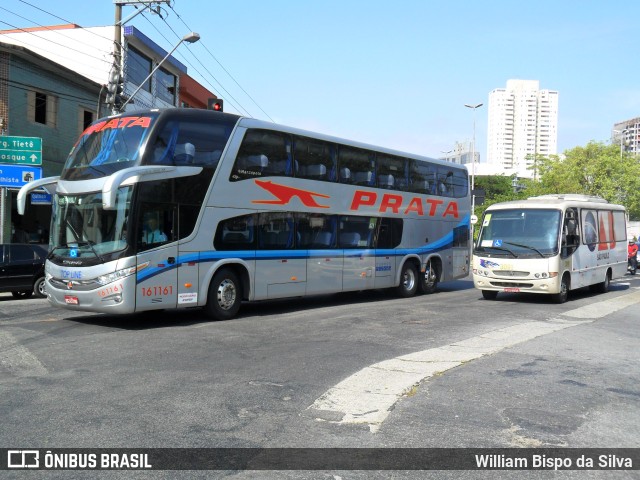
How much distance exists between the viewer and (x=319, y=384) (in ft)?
23.2

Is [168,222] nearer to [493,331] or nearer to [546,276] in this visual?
[493,331]

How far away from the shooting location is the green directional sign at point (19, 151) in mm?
21266

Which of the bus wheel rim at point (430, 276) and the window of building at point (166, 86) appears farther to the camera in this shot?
the window of building at point (166, 86)

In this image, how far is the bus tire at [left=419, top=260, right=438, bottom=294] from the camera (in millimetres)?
19750

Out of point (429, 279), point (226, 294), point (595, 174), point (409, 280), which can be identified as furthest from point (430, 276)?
point (595, 174)

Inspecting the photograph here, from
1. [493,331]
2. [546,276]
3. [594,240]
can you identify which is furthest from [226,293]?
[594,240]

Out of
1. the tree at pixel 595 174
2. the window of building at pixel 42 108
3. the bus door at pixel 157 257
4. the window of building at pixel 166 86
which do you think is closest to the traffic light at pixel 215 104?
the bus door at pixel 157 257

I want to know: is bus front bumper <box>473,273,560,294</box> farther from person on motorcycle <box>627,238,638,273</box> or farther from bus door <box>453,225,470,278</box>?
person on motorcycle <box>627,238,638,273</box>

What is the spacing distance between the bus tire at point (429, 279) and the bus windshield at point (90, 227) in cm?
1094

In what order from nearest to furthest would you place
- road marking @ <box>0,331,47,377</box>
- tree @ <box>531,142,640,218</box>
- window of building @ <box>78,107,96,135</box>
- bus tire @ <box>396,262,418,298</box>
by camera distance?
road marking @ <box>0,331,47,377</box> < bus tire @ <box>396,262,418,298</box> < window of building @ <box>78,107,96,135</box> < tree @ <box>531,142,640,218</box>

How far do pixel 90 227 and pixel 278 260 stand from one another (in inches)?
169

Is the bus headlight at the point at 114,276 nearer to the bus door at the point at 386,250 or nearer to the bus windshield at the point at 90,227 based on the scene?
the bus windshield at the point at 90,227

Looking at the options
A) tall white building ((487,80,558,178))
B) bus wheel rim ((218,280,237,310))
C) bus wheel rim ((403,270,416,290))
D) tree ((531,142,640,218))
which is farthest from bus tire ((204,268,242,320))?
tall white building ((487,80,558,178))

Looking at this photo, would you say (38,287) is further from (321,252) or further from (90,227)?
(321,252)
